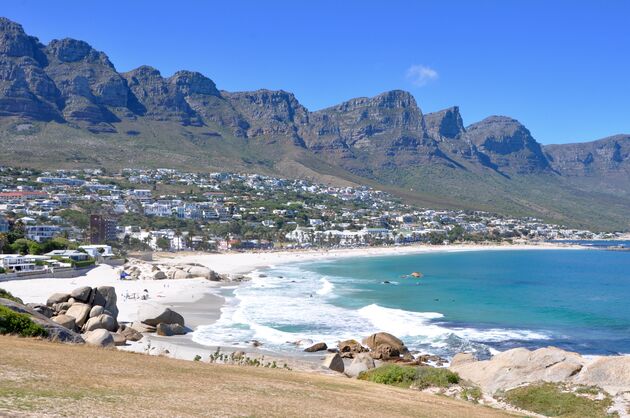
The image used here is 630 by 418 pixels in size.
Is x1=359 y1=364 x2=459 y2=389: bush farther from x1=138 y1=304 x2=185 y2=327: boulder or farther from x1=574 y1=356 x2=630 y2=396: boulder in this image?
x1=138 y1=304 x2=185 y2=327: boulder

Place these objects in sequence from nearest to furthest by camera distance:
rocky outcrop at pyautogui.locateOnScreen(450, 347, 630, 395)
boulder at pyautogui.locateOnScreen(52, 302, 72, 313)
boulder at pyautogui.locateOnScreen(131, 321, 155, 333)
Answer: rocky outcrop at pyautogui.locateOnScreen(450, 347, 630, 395), boulder at pyautogui.locateOnScreen(52, 302, 72, 313), boulder at pyautogui.locateOnScreen(131, 321, 155, 333)

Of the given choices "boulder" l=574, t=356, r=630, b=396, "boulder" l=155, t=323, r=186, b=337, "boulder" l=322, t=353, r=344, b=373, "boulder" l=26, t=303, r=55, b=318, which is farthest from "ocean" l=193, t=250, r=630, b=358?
"boulder" l=574, t=356, r=630, b=396

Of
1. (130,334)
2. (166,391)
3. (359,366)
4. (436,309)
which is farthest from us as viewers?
(436,309)

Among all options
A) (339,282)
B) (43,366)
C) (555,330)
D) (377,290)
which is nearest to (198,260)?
(339,282)

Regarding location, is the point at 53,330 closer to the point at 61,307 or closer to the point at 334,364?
the point at 334,364

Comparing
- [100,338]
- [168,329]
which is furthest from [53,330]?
[168,329]

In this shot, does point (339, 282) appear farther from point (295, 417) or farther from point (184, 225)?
point (184, 225)

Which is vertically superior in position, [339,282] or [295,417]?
[295,417]
